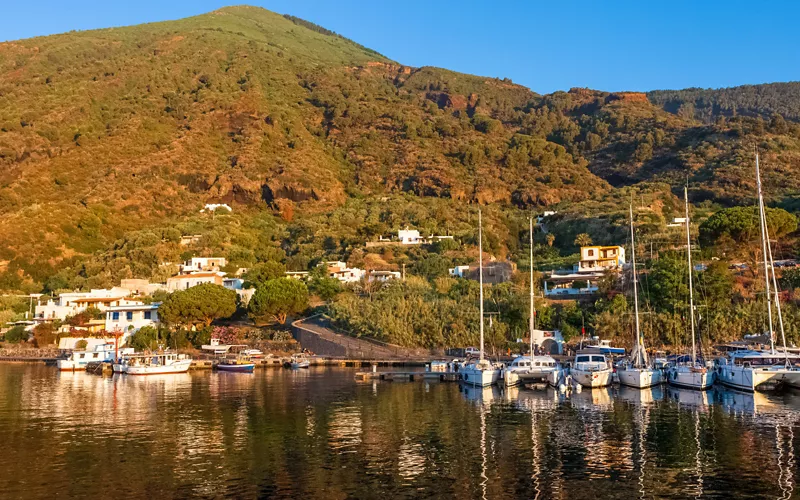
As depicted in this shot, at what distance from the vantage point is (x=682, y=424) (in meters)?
33.7

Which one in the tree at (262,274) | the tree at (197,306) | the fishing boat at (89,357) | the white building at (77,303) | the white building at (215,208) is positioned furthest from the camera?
the white building at (215,208)

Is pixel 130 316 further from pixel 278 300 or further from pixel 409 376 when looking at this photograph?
pixel 409 376

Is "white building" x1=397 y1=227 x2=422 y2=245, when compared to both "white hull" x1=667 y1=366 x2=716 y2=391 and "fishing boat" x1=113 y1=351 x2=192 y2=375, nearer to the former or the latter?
"fishing boat" x1=113 y1=351 x2=192 y2=375

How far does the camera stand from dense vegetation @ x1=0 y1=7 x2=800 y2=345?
256ft

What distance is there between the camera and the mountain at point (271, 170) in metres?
120

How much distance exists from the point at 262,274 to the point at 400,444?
6240cm

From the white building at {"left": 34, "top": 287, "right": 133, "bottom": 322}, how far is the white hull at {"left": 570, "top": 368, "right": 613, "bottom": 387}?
5844 cm

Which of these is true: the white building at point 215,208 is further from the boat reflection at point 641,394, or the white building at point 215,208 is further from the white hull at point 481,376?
the boat reflection at point 641,394

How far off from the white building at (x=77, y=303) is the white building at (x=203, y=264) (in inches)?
450

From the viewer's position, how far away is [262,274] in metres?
89.8

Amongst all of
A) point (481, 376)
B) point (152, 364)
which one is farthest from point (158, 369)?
point (481, 376)

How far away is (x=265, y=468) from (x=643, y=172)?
15065 centimetres

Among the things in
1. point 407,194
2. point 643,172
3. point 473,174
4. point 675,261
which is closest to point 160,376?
point 675,261

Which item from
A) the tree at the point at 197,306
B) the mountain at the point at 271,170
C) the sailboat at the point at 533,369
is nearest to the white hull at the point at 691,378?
the sailboat at the point at 533,369
